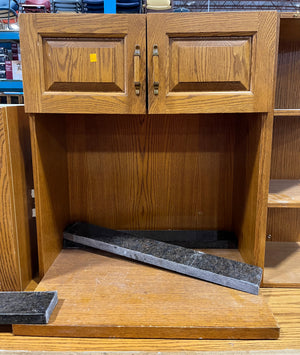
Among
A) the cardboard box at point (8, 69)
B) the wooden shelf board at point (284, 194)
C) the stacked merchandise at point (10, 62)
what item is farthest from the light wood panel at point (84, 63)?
the cardboard box at point (8, 69)

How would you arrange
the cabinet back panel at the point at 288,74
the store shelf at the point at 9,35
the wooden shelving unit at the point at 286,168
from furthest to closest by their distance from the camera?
the store shelf at the point at 9,35 → the cabinet back panel at the point at 288,74 → the wooden shelving unit at the point at 286,168

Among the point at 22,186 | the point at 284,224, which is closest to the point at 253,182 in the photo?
the point at 284,224

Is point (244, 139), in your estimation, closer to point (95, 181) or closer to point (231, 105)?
point (231, 105)

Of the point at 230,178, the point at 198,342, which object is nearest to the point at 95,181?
the point at 230,178

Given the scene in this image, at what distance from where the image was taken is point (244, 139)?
130 centimetres

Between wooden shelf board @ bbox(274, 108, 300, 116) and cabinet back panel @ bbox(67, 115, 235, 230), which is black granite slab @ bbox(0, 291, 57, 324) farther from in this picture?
wooden shelf board @ bbox(274, 108, 300, 116)

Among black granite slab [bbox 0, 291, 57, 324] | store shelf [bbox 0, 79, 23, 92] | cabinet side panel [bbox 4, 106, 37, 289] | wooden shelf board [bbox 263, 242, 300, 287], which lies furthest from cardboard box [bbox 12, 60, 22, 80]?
wooden shelf board [bbox 263, 242, 300, 287]

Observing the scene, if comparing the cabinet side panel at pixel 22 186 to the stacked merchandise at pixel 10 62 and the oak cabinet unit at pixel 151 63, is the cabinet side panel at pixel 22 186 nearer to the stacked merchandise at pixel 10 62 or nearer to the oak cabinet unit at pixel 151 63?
the oak cabinet unit at pixel 151 63

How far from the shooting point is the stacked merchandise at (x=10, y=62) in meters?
3.23

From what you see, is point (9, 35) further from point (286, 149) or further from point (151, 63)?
point (286, 149)

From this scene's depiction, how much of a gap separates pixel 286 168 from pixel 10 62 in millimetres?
2822

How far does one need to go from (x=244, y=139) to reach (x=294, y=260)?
0.55m

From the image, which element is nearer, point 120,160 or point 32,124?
point 32,124

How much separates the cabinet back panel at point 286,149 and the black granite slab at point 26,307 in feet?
3.57
